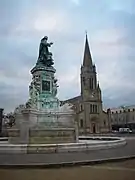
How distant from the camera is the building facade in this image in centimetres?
7957

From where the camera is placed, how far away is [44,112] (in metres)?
17.2

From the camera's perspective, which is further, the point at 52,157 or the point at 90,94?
the point at 90,94

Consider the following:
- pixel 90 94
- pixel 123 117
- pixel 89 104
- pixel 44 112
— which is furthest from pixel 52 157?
pixel 123 117

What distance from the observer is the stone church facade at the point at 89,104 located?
227 feet

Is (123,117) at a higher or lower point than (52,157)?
higher

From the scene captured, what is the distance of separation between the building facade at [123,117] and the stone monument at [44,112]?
60961 millimetres

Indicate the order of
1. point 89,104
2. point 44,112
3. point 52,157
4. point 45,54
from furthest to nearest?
point 89,104, point 45,54, point 44,112, point 52,157

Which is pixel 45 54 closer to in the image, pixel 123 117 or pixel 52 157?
pixel 52 157

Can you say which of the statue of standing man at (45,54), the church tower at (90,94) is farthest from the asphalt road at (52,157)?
the church tower at (90,94)

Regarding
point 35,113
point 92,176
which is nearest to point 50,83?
point 35,113

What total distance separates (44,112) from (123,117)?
2764 inches

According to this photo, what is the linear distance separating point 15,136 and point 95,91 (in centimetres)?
6133

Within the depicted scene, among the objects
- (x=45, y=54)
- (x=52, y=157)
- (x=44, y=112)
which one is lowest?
(x=52, y=157)

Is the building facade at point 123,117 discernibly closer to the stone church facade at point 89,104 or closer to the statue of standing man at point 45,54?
the stone church facade at point 89,104
